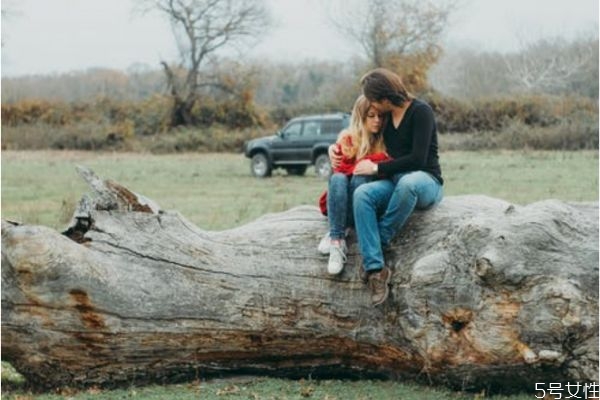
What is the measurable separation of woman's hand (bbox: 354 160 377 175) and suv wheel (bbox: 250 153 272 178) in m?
25.1

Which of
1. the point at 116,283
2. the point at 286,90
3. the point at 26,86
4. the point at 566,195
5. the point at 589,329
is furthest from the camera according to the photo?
the point at 286,90

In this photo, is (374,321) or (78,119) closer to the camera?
(374,321)

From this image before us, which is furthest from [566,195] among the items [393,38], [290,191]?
[393,38]

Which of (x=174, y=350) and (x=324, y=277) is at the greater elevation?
(x=324, y=277)

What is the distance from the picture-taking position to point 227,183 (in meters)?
28.3

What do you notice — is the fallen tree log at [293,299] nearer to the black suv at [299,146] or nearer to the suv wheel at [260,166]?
the black suv at [299,146]

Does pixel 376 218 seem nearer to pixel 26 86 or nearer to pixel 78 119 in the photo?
pixel 78 119

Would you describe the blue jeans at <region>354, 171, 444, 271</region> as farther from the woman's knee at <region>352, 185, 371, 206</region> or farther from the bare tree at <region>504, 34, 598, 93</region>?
the bare tree at <region>504, 34, 598, 93</region>

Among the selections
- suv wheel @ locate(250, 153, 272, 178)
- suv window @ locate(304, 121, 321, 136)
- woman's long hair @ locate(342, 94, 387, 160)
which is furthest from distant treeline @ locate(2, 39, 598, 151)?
woman's long hair @ locate(342, 94, 387, 160)

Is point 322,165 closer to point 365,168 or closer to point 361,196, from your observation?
point 365,168

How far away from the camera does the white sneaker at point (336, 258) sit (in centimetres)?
704

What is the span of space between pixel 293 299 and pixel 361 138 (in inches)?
50.8

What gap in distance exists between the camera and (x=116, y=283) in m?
6.95

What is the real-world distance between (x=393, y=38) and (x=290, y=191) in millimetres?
36974
